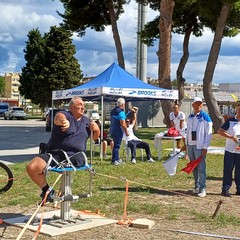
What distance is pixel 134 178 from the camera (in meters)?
10.8

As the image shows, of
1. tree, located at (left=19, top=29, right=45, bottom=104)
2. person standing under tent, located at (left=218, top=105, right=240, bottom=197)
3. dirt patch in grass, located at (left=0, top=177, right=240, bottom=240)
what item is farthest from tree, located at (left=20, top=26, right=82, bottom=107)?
dirt patch in grass, located at (left=0, top=177, right=240, bottom=240)

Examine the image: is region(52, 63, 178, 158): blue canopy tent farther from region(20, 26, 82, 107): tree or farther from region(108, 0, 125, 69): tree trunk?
region(20, 26, 82, 107): tree

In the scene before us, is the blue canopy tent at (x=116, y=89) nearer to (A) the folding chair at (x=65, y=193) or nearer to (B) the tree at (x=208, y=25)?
(A) the folding chair at (x=65, y=193)

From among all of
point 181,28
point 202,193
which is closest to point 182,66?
point 181,28

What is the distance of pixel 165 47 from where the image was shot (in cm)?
2405

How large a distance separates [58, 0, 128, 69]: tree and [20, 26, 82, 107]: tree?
24.9 metres

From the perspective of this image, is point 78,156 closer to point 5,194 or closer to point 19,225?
point 19,225

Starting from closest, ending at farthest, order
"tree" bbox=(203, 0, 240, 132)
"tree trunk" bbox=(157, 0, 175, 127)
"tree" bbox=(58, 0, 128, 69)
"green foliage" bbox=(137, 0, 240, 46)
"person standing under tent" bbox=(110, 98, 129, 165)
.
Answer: "person standing under tent" bbox=(110, 98, 129, 165) < "tree trunk" bbox=(157, 0, 175, 127) < "tree" bbox=(203, 0, 240, 132) < "green foliage" bbox=(137, 0, 240, 46) < "tree" bbox=(58, 0, 128, 69)

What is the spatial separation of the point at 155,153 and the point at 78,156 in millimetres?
10247

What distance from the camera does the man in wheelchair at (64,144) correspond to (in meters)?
6.09

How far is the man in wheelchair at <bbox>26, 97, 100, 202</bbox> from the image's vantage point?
6.09 m

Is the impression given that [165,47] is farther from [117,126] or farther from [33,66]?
[33,66]

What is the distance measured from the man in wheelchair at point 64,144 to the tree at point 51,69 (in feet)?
163

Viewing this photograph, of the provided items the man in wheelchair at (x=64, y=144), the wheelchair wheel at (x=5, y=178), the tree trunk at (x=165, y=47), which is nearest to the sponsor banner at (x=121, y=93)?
the wheelchair wheel at (x=5, y=178)
